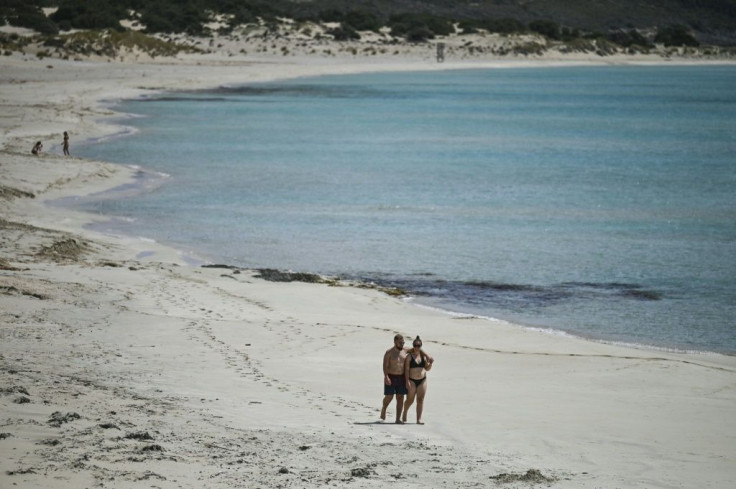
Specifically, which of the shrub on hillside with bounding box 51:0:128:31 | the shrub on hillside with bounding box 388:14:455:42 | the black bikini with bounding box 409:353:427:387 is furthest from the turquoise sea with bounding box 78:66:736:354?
the shrub on hillside with bounding box 388:14:455:42

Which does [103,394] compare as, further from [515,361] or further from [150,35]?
[150,35]

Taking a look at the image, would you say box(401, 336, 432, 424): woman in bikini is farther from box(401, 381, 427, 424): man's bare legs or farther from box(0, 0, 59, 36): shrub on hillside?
box(0, 0, 59, 36): shrub on hillside

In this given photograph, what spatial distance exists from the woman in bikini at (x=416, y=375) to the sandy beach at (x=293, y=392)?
213 millimetres

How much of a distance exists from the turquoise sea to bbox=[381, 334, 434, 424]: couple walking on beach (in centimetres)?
682

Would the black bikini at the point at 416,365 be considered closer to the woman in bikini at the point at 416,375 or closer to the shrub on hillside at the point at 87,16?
the woman in bikini at the point at 416,375

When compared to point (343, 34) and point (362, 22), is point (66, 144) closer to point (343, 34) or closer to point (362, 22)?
point (343, 34)

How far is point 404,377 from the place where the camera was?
1150cm

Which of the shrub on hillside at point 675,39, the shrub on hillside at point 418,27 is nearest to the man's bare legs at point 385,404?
the shrub on hillside at point 418,27

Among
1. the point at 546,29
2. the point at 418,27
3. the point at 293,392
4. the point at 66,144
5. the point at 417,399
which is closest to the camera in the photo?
the point at 417,399

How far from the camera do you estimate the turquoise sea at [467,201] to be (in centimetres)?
2075

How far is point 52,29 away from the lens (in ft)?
279

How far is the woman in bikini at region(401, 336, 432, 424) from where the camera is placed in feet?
37.4

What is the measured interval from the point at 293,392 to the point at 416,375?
1.53m

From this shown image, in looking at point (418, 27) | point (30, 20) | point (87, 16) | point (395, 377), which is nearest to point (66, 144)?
point (395, 377)
